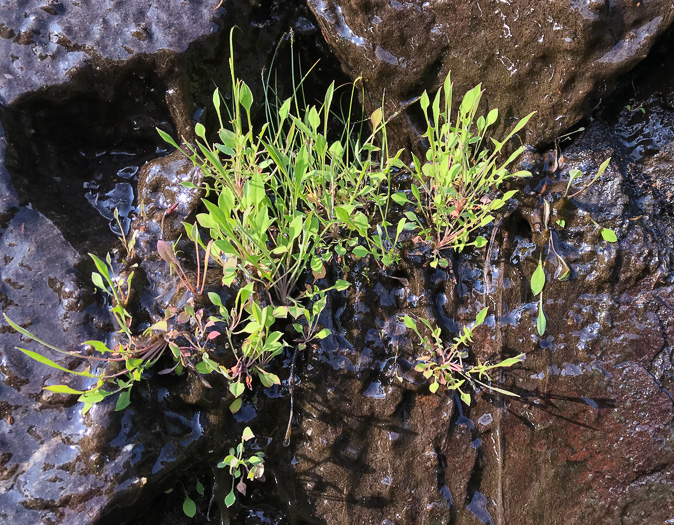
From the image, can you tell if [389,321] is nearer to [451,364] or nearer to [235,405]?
[451,364]

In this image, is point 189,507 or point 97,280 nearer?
point 97,280

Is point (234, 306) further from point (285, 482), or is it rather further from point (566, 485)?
point (566, 485)

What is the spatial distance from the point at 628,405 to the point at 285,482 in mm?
1363

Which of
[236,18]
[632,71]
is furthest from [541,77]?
[236,18]

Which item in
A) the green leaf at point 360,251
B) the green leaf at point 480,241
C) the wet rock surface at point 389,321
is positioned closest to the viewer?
the wet rock surface at point 389,321

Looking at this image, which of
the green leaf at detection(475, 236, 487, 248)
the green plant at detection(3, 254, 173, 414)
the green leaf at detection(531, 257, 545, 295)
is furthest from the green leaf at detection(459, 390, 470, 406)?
the green plant at detection(3, 254, 173, 414)

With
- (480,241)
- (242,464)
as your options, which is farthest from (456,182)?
(242,464)

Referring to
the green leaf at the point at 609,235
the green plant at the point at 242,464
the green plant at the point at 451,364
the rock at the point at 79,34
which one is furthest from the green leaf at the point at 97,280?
the green leaf at the point at 609,235

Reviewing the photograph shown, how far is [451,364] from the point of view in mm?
1810

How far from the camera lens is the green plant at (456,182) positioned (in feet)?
5.82

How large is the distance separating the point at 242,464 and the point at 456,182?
4.71ft

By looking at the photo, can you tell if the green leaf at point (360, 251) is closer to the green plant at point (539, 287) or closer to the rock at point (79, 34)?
the green plant at point (539, 287)

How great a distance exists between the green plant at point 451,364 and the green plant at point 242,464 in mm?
704

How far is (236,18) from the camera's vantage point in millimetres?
2074
